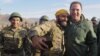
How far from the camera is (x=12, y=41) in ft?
35.5

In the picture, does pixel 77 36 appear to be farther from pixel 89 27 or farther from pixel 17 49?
pixel 17 49

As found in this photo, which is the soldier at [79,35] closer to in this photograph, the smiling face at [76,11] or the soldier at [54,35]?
the smiling face at [76,11]

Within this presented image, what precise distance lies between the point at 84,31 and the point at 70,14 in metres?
0.42

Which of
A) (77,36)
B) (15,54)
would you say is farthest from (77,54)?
(15,54)

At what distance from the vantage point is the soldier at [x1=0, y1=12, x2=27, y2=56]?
10836 millimetres

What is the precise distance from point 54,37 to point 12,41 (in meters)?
4.03

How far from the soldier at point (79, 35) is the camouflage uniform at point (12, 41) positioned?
14.0ft

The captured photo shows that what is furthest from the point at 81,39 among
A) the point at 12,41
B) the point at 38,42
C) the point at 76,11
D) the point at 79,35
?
the point at 12,41

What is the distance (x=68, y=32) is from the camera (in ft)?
22.4

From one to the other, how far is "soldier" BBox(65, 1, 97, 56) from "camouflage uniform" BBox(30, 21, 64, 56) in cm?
29

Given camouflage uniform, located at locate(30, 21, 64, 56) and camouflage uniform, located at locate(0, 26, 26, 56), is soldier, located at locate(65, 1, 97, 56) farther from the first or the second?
camouflage uniform, located at locate(0, 26, 26, 56)

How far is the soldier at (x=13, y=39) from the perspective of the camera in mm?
10836

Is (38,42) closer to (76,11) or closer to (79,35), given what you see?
(79,35)

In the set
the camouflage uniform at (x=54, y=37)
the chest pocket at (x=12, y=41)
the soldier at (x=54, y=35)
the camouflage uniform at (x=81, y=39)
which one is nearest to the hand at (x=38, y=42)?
the soldier at (x=54, y=35)
